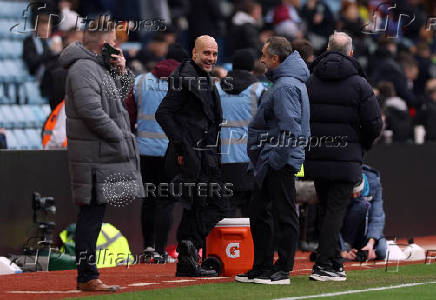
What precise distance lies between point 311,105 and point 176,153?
1279 mm

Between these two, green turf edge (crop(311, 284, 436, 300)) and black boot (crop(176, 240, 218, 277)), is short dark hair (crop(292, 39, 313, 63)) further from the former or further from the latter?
green turf edge (crop(311, 284, 436, 300))

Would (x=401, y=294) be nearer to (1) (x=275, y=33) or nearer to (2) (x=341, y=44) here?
(2) (x=341, y=44)

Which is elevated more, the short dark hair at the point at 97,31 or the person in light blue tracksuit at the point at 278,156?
the short dark hair at the point at 97,31

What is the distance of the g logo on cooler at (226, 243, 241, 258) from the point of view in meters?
11.3

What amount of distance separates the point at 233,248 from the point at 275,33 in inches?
431

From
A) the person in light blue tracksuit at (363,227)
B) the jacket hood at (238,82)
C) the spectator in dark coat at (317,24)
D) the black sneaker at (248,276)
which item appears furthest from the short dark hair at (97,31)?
the spectator in dark coat at (317,24)

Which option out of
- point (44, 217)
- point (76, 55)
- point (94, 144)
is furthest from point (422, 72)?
point (94, 144)

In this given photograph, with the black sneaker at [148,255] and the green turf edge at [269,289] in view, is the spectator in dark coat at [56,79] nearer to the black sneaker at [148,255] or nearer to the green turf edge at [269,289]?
the black sneaker at [148,255]

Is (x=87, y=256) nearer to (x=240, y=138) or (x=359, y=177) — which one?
(x=359, y=177)

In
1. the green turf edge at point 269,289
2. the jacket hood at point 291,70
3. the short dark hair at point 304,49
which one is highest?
the short dark hair at point 304,49

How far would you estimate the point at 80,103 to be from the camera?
9.48 m

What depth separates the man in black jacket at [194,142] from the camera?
10930 mm

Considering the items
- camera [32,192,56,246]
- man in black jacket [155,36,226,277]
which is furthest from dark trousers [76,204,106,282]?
camera [32,192,56,246]

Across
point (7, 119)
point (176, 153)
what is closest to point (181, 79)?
point (176, 153)
